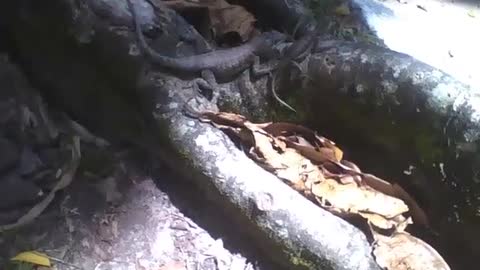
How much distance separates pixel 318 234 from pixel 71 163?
70 centimetres

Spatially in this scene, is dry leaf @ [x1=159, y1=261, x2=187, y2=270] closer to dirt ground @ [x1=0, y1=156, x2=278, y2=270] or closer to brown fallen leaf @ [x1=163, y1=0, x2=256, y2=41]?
dirt ground @ [x1=0, y1=156, x2=278, y2=270]

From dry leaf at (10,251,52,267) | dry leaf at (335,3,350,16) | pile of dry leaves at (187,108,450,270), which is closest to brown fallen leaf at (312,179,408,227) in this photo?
pile of dry leaves at (187,108,450,270)


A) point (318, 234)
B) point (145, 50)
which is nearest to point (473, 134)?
point (318, 234)

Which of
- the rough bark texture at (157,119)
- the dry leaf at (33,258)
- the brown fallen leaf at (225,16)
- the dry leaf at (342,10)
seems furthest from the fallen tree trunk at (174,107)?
the dry leaf at (342,10)

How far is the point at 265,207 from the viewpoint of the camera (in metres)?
1.90

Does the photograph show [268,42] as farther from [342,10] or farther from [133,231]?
[342,10]

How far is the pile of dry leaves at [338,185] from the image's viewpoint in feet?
6.01

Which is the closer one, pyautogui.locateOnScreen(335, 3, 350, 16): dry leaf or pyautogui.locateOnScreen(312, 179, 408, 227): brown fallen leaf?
pyautogui.locateOnScreen(312, 179, 408, 227): brown fallen leaf

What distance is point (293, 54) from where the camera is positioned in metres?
2.12

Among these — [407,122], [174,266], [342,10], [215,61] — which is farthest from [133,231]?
[342,10]

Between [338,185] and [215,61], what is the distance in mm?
478

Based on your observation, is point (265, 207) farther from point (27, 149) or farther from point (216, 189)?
point (27, 149)

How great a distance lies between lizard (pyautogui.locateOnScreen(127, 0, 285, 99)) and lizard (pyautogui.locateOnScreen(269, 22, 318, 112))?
3cm

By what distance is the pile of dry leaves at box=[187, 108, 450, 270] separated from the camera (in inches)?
72.2
